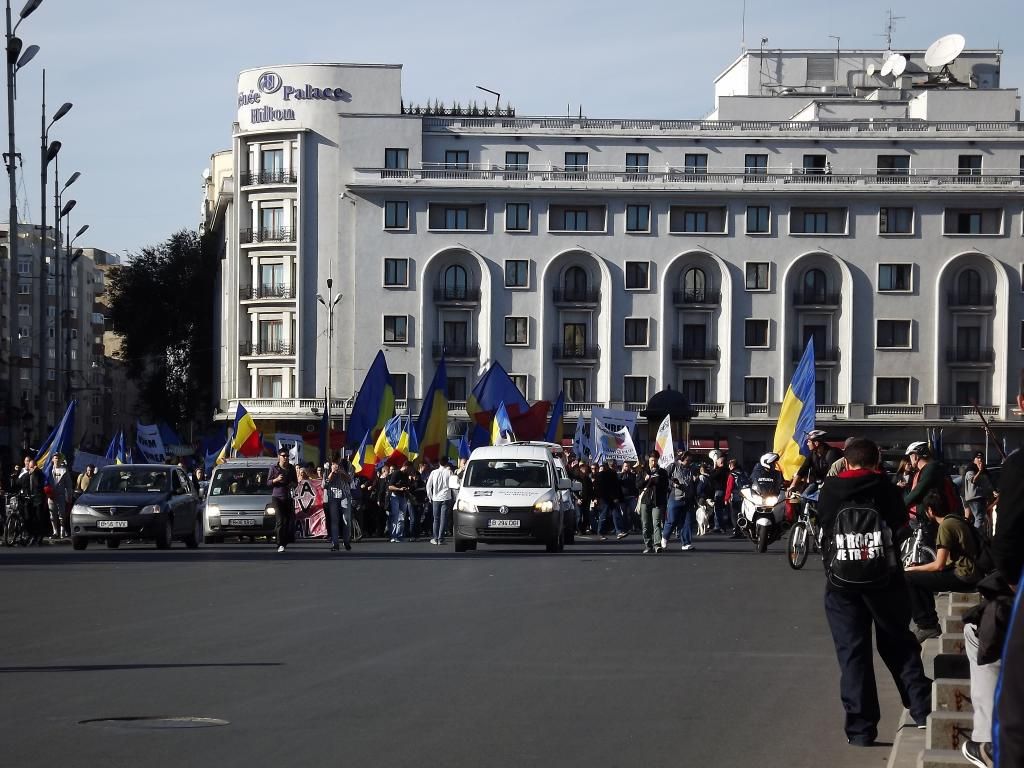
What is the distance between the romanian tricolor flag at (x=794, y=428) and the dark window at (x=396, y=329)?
50.1m

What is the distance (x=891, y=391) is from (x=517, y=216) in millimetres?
18877

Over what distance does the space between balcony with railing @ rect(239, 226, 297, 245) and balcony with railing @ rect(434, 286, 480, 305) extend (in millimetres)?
7467

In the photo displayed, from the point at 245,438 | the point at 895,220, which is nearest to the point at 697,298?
the point at 895,220

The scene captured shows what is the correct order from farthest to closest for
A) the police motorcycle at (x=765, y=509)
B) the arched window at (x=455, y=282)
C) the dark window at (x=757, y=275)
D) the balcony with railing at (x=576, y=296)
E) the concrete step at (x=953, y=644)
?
the arched window at (x=455, y=282) → the balcony with railing at (x=576, y=296) → the dark window at (x=757, y=275) → the police motorcycle at (x=765, y=509) → the concrete step at (x=953, y=644)

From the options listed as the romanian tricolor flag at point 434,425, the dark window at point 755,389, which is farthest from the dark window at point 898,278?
the romanian tricolor flag at point 434,425

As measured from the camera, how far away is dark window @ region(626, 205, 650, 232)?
80625mm

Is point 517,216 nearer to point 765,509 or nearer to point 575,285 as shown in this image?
point 575,285

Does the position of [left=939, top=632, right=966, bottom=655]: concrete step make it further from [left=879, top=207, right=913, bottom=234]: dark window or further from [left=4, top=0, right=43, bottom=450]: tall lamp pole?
[left=879, top=207, right=913, bottom=234]: dark window

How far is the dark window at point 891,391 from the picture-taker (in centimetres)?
8056

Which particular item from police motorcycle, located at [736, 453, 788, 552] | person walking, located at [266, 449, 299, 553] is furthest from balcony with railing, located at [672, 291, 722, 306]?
person walking, located at [266, 449, 299, 553]

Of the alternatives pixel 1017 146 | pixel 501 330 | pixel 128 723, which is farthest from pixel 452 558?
pixel 1017 146

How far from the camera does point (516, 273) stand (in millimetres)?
80875

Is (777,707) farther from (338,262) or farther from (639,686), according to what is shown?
(338,262)

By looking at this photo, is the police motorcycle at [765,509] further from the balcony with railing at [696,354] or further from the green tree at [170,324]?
the green tree at [170,324]
